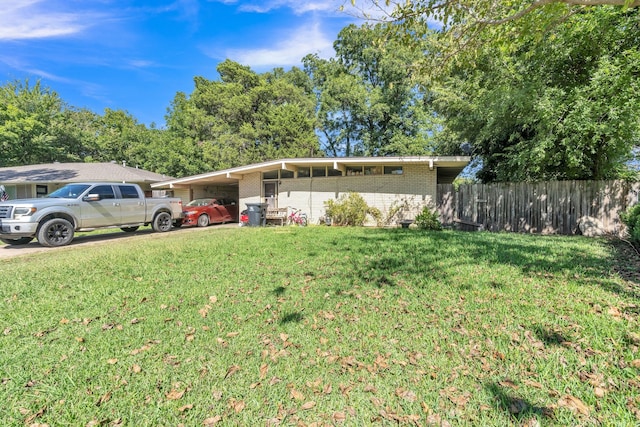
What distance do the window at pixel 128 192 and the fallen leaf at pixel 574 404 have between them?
39.8 feet

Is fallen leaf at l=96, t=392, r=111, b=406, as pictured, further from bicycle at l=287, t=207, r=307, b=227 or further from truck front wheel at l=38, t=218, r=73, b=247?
bicycle at l=287, t=207, r=307, b=227

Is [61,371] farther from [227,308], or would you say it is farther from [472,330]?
[472,330]

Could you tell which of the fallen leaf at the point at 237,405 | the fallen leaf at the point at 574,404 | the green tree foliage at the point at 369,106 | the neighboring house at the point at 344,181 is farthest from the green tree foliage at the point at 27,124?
the fallen leaf at the point at 574,404

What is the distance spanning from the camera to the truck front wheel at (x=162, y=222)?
1148 centimetres

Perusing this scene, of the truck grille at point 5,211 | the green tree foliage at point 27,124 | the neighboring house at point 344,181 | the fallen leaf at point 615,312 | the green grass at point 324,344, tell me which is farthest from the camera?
the green tree foliage at point 27,124

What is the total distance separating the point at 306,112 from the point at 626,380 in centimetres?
2786

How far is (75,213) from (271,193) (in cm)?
821

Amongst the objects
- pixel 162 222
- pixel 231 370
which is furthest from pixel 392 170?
pixel 231 370

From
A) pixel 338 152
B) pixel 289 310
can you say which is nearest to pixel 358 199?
pixel 289 310

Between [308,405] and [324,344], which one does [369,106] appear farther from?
[308,405]

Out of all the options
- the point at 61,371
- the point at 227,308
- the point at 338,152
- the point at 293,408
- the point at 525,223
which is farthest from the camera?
the point at 338,152

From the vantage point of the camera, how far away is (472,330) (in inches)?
124

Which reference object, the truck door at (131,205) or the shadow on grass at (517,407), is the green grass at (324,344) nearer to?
the shadow on grass at (517,407)

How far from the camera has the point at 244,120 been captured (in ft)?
90.3
